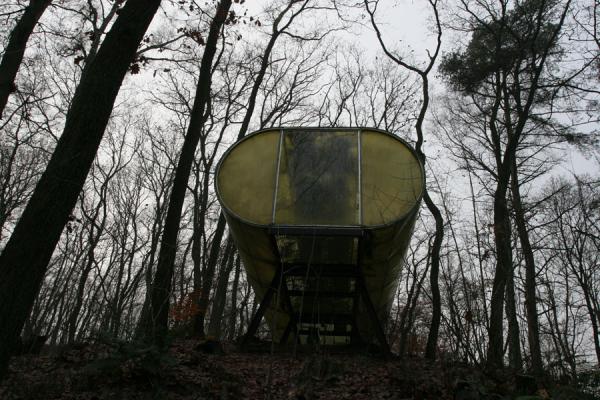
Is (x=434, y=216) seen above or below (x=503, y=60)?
below

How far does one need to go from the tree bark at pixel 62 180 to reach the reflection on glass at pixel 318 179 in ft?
9.12

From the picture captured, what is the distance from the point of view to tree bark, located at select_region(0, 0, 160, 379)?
394 cm

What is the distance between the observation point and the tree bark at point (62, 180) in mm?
3936

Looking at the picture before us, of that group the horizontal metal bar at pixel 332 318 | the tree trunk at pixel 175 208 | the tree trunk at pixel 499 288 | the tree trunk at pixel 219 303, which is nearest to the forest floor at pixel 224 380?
the tree trunk at pixel 175 208

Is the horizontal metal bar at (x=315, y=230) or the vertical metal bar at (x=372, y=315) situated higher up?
the horizontal metal bar at (x=315, y=230)

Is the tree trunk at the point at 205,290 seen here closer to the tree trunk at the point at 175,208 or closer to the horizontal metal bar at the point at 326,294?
the tree trunk at the point at 175,208

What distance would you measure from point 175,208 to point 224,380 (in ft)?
12.5

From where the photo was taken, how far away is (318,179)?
265 inches

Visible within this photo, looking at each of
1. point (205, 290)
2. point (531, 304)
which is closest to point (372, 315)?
point (531, 304)

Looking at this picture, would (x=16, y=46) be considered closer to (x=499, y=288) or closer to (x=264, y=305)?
(x=264, y=305)

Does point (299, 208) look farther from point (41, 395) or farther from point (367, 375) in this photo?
point (41, 395)

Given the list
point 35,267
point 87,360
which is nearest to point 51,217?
point 35,267

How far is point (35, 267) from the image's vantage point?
408 centimetres

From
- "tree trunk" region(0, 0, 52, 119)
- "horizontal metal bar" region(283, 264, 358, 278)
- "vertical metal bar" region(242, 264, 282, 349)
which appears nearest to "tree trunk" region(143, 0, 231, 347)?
"vertical metal bar" region(242, 264, 282, 349)
